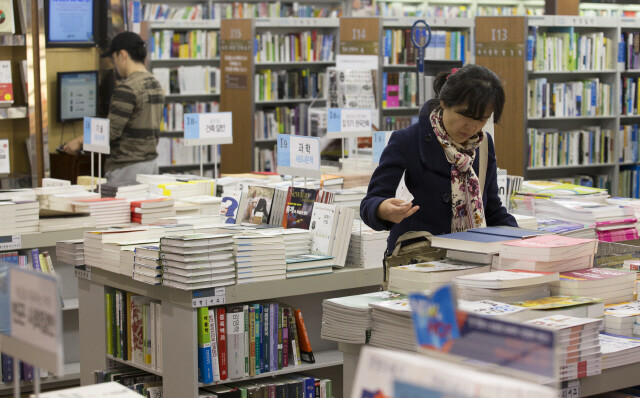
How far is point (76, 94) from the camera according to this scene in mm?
7145

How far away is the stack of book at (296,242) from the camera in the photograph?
3.85 m

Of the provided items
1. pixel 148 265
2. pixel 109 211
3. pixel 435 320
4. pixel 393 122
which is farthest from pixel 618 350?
pixel 393 122

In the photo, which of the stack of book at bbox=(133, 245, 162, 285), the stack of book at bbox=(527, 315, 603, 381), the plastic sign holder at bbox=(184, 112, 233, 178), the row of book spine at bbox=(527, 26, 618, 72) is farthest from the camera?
the row of book spine at bbox=(527, 26, 618, 72)

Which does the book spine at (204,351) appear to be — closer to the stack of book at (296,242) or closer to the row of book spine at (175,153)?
the stack of book at (296,242)

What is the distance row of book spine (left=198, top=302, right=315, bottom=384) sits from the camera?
3574 mm

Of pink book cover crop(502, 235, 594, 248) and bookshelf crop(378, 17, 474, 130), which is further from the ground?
bookshelf crop(378, 17, 474, 130)

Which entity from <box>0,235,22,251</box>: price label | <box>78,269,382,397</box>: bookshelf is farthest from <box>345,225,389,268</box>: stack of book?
<box>0,235,22,251</box>: price label

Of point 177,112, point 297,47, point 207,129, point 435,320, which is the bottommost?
point 435,320

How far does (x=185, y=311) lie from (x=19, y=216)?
5.08 ft

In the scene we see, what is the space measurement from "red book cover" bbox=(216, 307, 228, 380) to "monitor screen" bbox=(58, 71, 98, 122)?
3901 millimetres

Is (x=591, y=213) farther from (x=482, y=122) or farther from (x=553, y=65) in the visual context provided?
(x=553, y=65)

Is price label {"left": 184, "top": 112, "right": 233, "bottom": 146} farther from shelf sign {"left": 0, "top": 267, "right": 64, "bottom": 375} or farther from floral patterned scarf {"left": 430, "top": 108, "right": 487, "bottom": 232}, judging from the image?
shelf sign {"left": 0, "top": 267, "right": 64, "bottom": 375}

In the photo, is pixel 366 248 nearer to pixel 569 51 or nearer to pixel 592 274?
pixel 592 274

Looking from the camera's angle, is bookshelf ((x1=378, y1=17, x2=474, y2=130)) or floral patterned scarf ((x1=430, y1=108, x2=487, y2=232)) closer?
floral patterned scarf ((x1=430, y1=108, x2=487, y2=232))
